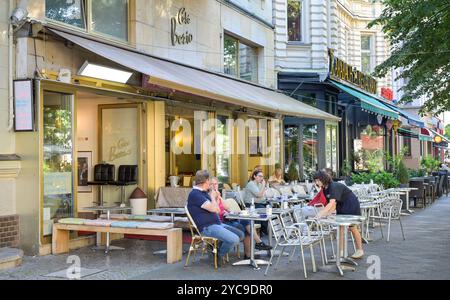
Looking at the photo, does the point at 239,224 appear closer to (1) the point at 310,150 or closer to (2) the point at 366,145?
(1) the point at 310,150

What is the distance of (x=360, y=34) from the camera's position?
27938mm

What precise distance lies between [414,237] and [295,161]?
990cm

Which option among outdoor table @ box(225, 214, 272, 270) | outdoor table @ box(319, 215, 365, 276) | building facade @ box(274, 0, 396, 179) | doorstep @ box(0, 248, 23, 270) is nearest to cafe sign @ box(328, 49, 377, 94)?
building facade @ box(274, 0, 396, 179)

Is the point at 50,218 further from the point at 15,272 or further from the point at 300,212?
the point at 300,212

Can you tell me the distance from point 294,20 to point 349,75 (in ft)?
10.0

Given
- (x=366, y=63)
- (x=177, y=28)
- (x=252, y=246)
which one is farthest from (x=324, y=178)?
(x=366, y=63)

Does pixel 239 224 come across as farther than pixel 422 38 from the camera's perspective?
No

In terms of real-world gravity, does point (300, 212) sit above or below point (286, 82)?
below

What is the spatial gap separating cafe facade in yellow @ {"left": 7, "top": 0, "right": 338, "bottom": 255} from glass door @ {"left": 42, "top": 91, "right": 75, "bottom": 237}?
0.06ft

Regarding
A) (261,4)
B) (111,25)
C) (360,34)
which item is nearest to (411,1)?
(261,4)

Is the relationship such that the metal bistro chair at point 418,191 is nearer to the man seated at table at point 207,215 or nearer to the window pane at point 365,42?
the man seated at table at point 207,215

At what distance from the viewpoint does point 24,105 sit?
8.46 m

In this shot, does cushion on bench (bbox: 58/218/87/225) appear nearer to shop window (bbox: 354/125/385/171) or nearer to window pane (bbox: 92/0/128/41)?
window pane (bbox: 92/0/128/41)

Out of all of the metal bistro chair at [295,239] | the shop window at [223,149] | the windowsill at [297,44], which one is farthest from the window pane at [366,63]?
the metal bistro chair at [295,239]
